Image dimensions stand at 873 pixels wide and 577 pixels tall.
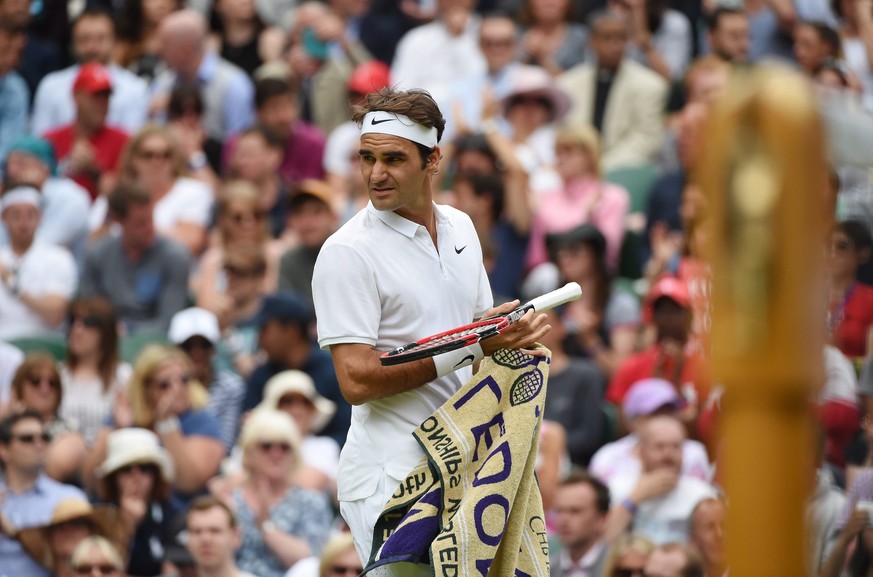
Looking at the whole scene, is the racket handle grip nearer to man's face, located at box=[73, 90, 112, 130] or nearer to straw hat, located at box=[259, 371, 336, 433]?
straw hat, located at box=[259, 371, 336, 433]

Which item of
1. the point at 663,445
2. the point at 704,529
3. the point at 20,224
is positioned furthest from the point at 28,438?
the point at 704,529

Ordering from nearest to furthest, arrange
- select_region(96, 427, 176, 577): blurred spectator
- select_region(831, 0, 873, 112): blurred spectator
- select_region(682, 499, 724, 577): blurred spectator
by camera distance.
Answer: select_region(682, 499, 724, 577): blurred spectator → select_region(96, 427, 176, 577): blurred spectator → select_region(831, 0, 873, 112): blurred spectator

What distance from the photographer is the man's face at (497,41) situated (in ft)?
43.5

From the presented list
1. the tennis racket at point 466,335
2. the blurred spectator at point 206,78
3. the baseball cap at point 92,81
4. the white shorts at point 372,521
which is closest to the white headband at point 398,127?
the tennis racket at point 466,335

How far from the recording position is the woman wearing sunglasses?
9938mm

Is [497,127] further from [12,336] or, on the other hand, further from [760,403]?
[760,403]

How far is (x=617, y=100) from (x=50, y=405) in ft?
19.2

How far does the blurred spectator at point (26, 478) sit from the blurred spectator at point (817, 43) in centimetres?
660

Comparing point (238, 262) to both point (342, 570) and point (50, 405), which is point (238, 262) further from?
point (342, 570)

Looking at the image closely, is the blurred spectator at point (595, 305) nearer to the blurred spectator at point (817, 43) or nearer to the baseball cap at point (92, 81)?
the blurred spectator at point (817, 43)

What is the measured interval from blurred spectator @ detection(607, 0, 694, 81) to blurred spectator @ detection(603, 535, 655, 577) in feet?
23.1

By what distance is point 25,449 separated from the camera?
891 cm

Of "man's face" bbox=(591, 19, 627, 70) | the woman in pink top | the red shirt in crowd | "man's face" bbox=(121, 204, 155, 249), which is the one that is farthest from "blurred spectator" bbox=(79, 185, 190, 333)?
"man's face" bbox=(591, 19, 627, 70)

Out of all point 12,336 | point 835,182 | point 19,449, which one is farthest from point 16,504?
point 835,182
